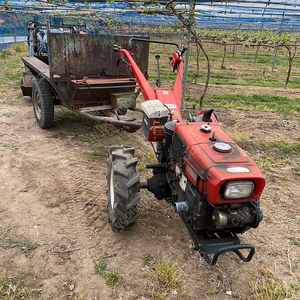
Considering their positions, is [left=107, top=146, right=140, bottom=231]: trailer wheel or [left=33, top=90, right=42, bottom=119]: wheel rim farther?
[left=33, top=90, right=42, bottom=119]: wheel rim

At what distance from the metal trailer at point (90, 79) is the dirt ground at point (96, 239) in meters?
0.75

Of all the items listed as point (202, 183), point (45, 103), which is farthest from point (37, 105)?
point (202, 183)

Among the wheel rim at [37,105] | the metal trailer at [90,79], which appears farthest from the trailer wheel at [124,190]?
the wheel rim at [37,105]

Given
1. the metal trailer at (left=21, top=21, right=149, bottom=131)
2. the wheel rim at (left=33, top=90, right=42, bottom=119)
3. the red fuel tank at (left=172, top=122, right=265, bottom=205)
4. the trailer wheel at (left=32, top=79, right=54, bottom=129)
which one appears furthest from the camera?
the wheel rim at (left=33, top=90, right=42, bottom=119)

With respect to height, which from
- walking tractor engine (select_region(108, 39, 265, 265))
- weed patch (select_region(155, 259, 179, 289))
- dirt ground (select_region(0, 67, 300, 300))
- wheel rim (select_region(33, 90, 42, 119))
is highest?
walking tractor engine (select_region(108, 39, 265, 265))

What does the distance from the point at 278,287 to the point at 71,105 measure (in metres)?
4.05

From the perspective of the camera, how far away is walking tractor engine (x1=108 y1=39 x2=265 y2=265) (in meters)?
2.06

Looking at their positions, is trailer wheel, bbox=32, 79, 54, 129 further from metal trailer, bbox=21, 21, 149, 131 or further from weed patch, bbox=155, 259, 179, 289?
weed patch, bbox=155, 259, 179, 289

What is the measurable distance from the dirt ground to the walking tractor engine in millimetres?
283

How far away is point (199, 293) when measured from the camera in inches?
96.4

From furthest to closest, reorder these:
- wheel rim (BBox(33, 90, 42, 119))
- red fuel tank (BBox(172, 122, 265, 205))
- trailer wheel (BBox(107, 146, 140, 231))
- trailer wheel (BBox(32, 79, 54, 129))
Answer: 1. wheel rim (BBox(33, 90, 42, 119))
2. trailer wheel (BBox(32, 79, 54, 129))
3. trailer wheel (BBox(107, 146, 140, 231))
4. red fuel tank (BBox(172, 122, 265, 205))

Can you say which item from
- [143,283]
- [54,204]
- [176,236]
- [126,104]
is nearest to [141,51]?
[126,104]

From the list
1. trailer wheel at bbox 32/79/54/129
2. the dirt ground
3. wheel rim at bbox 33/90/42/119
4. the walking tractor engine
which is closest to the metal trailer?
trailer wheel at bbox 32/79/54/129

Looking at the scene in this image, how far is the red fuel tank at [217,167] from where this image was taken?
202cm
